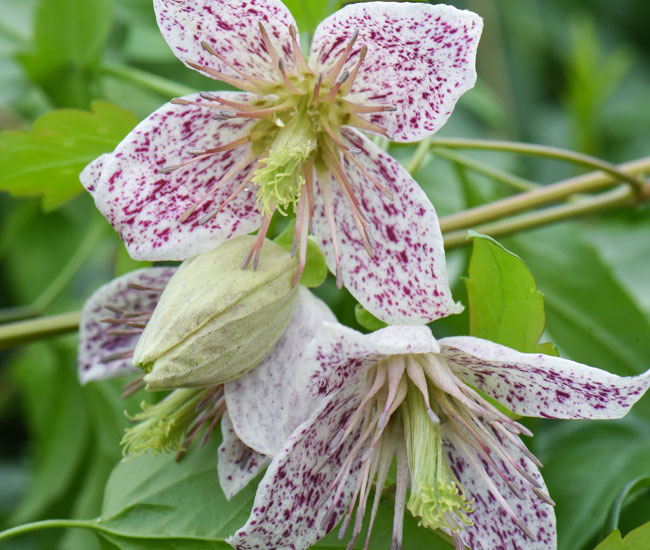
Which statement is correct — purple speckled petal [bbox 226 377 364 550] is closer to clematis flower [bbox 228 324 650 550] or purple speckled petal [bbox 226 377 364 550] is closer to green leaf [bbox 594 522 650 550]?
clematis flower [bbox 228 324 650 550]

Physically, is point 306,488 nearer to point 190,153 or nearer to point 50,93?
point 190,153

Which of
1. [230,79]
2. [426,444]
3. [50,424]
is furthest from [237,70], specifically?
[50,424]

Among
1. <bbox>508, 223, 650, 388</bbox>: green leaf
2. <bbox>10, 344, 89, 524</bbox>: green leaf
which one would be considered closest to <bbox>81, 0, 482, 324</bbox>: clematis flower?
<bbox>508, 223, 650, 388</bbox>: green leaf

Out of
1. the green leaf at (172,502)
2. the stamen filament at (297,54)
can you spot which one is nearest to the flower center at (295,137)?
the stamen filament at (297,54)

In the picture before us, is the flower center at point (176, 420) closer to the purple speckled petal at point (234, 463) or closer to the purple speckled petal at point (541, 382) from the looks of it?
the purple speckled petal at point (234, 463)

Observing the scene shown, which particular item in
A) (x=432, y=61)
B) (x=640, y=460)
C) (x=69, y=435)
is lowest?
(x=69, y=435)

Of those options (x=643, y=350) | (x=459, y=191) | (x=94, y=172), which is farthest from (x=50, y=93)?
(x=643, y=350)
